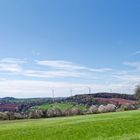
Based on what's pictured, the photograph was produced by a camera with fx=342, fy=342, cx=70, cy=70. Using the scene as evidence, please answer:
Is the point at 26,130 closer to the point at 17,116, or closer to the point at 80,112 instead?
the point at 17,116

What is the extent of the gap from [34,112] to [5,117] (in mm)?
5704

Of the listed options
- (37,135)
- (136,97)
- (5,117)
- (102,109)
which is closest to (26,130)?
(37,135)

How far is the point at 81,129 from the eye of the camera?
35844 millimetres

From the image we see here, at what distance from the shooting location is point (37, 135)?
34812 mm

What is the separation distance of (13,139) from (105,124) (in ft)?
33.8

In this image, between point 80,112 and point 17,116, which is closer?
point 17,116

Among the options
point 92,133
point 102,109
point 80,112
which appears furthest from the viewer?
point 102,109

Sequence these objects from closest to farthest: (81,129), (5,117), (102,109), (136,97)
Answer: (81,129) → (5,117) → (102,109) → (136,97)

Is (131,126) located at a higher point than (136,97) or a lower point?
lower

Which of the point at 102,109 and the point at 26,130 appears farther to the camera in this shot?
the point at 102,109

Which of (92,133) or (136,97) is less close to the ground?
(136,97)

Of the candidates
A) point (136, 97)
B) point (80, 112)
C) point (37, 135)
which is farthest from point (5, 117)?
point (136, 97)

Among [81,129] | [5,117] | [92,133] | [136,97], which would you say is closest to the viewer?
[92,133]

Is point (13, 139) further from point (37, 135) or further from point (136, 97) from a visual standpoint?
point (136, 97)
